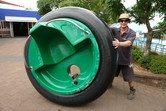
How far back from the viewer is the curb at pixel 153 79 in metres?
3.05

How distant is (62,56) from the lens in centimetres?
208

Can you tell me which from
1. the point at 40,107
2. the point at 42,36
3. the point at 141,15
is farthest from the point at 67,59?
the point at 141,15

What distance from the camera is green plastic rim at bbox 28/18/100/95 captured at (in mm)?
1736

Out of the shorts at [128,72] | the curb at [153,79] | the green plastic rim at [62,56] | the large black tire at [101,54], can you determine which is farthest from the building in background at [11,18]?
the shorts at [128,72]

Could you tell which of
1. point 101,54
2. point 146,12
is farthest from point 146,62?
point 101,54

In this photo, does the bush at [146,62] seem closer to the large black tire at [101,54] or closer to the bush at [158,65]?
the bush at [158,65]

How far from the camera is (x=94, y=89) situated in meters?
1.76

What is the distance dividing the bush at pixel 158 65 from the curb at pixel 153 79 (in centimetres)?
20

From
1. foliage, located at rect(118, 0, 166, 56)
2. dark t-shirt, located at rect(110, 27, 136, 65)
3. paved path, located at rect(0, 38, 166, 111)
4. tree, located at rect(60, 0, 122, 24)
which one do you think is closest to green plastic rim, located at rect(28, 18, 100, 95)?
paved path, located at rect(0, 38, 166, 111)

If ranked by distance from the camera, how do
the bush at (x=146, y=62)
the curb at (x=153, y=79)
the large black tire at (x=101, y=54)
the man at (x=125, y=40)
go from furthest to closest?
the bush at (x=146, y=62)
the curb at (x=153, y=79)
the man at (x=125, y=40)
the large black tire at (x=101, y=54)

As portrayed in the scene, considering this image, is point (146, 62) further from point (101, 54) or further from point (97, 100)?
point (101, 54)

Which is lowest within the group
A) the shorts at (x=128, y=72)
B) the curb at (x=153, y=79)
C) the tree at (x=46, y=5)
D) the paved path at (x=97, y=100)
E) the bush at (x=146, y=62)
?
the paved path at (x=97, y=100)

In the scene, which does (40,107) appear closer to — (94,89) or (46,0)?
(94,89)

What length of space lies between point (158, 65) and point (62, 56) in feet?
9.00
